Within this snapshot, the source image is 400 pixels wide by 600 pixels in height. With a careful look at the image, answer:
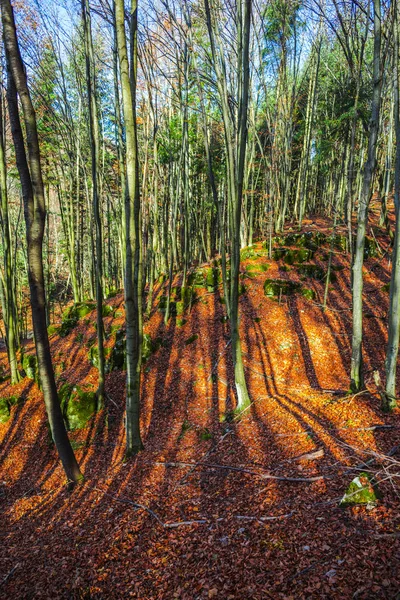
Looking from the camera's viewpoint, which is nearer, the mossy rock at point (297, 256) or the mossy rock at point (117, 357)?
the mossy rock at point (117, 357)

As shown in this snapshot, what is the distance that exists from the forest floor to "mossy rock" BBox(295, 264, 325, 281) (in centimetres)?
387

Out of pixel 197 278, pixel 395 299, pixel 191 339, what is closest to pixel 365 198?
pixel 395 299

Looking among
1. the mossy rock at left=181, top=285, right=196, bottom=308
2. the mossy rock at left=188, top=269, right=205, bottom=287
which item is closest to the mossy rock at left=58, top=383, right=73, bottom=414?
the mossy rock at left=181, top=285, right=196, bottom=308

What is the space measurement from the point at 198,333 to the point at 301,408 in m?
6.02

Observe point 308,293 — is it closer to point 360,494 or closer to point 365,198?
point 365,198

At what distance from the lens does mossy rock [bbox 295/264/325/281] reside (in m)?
15.2

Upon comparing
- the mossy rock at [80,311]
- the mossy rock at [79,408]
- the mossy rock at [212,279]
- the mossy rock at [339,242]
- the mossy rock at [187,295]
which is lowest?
the mossy rock at [79,408]

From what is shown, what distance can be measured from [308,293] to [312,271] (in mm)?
1876

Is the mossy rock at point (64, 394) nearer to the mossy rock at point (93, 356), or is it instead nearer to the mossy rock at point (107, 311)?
the mossy rock at point (93, 356)

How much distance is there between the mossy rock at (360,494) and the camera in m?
3.71

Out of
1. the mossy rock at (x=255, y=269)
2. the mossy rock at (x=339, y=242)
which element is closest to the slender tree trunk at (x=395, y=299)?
the mossy rock at (x=255, y=269)

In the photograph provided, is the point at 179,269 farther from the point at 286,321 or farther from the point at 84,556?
the point at 84,556

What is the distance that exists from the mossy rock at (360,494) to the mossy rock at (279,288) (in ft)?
34.9

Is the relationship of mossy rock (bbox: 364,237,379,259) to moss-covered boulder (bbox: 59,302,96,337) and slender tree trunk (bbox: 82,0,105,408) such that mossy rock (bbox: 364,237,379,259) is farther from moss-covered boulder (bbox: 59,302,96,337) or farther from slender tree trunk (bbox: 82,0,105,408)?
moss-covered boulder (bbox: 59,302,96,337)
